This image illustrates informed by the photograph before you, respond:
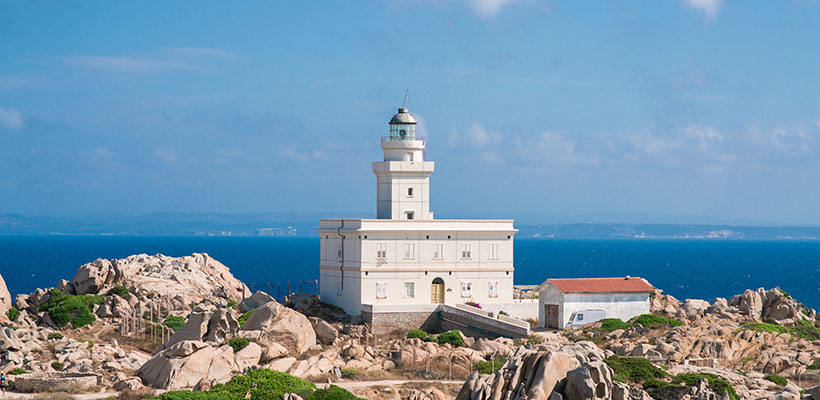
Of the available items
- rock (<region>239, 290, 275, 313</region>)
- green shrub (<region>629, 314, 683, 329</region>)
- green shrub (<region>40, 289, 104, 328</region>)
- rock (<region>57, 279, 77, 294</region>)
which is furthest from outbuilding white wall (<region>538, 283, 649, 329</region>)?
rock (<region>57, 279, 77, 294</region>)

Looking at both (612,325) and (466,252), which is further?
(466,252)

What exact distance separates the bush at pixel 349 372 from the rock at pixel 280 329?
397 centimetres

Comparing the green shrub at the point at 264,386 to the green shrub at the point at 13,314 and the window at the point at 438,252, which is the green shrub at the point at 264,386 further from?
the green shrub at the point at 13,314

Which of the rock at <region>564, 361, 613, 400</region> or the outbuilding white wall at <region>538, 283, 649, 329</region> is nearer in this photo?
the rock at <region>564, 361, 613, 400</region>

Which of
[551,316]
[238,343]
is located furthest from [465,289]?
[238,343]

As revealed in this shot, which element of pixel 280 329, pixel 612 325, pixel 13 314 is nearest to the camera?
pixel 280 329

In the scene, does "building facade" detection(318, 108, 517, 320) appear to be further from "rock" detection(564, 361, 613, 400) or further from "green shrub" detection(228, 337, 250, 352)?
"rock" detection(564, 361, 613, 400)

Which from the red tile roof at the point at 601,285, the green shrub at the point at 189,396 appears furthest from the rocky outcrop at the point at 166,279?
the green shrub at the point at 189,396

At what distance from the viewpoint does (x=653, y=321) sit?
164ft

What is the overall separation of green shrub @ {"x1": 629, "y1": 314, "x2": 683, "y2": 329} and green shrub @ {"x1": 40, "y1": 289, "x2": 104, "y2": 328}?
89.9 ft

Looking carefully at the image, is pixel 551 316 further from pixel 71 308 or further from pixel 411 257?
pixel 71 308

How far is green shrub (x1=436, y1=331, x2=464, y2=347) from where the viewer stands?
47.3 meters

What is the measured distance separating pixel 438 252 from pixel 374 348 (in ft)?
34.5

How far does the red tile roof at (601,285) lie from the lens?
171ft
